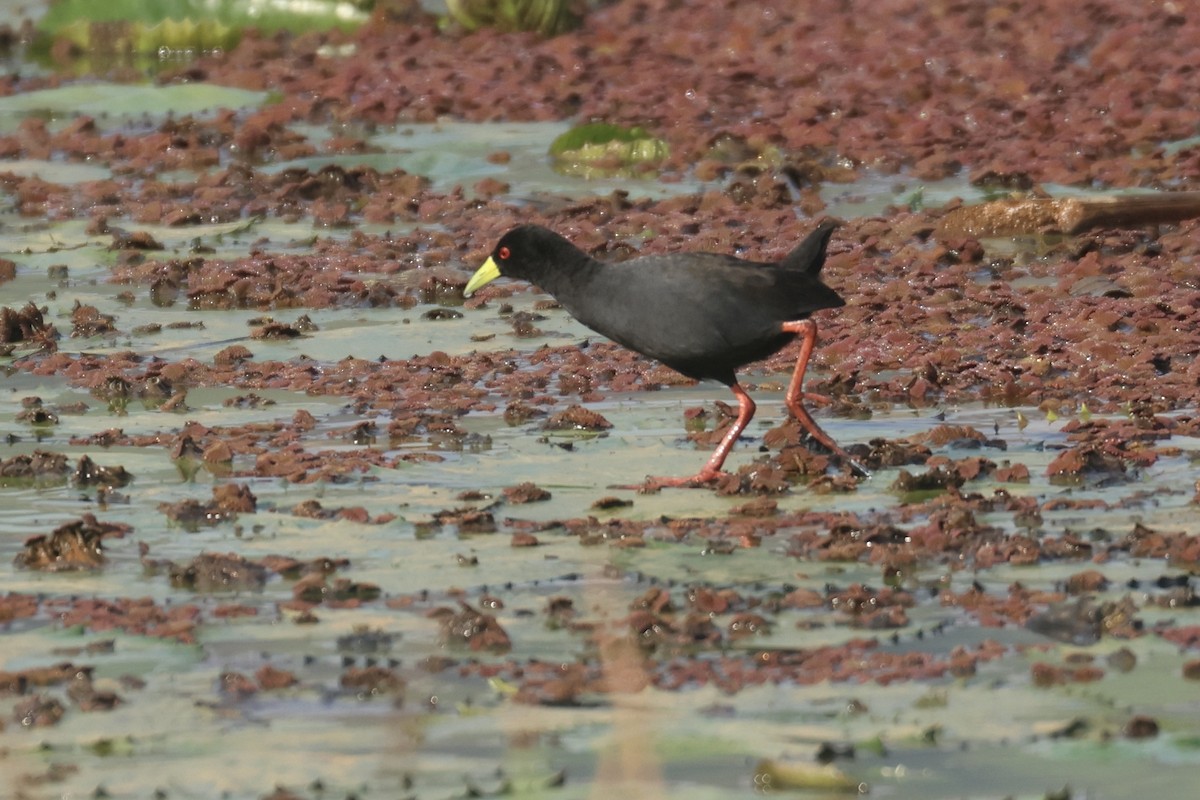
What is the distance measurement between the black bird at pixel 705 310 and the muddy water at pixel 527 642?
0.93ft

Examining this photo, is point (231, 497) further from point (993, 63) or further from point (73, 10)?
point (73, 10)

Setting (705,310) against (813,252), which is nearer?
(705,310)

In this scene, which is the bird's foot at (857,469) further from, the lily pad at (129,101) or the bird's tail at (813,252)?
the lily pad at (129,101)

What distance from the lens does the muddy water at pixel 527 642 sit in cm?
419

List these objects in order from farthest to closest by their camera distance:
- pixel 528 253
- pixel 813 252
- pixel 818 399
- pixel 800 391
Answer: pixel 818 399 < pixel 528 253 < pixel 813 252 < pixel 800 391

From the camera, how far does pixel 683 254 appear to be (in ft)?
22.4

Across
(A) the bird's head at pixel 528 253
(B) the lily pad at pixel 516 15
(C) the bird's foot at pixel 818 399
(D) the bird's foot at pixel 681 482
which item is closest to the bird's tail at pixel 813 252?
(C) the bird's foot at pixel 818 399

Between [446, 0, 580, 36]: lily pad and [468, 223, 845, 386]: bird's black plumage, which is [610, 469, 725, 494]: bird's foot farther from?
[446, 0, 580, 36]: lily pad

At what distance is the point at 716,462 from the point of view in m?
6.50

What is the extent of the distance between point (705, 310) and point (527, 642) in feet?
6.03

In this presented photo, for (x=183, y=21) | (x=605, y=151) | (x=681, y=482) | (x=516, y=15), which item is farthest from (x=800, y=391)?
(x=183, y=21)

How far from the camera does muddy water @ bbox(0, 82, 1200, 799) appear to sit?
4.19 meters

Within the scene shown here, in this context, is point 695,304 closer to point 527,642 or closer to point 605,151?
point 527,642

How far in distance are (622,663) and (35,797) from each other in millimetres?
1326
